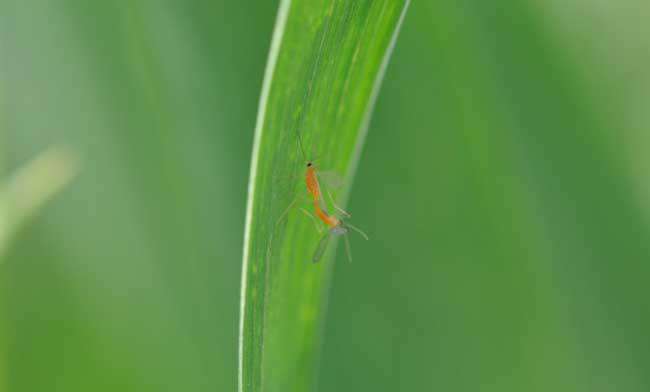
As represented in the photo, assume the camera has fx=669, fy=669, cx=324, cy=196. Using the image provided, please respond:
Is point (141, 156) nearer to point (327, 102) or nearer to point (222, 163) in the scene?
point (222, 163)

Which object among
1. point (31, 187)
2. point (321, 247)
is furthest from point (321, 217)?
point (31, 187)

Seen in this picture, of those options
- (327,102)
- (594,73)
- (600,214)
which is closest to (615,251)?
(600,214)

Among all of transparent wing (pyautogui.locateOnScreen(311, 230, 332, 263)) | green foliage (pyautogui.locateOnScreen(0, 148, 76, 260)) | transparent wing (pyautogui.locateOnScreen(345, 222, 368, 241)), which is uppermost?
green foliage (pyautogui.locateOnScreen(0, 148, 76, 260))

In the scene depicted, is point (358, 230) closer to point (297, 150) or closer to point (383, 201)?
point (383, 201)

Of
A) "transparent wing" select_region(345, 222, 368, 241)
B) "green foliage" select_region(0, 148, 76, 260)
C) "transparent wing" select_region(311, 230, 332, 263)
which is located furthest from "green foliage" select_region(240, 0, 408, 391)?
"green foliage" select_region(0, 148, 76, 260)

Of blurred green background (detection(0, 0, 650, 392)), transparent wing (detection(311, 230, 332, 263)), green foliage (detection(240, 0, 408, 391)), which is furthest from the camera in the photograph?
blurred green background (detection(0, 0, 650, 392))

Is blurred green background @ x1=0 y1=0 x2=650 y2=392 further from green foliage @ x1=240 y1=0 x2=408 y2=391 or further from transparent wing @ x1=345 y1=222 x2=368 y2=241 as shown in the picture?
green foliage @ x1=240 y1=0 x2=408 y2=391

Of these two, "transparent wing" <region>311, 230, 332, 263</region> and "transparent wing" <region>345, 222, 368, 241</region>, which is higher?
"transparent wing" <region>345, 222, 368, 241</region>

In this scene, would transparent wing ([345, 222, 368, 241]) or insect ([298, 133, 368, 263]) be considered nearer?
insect ([298, 133, 368, 263])
